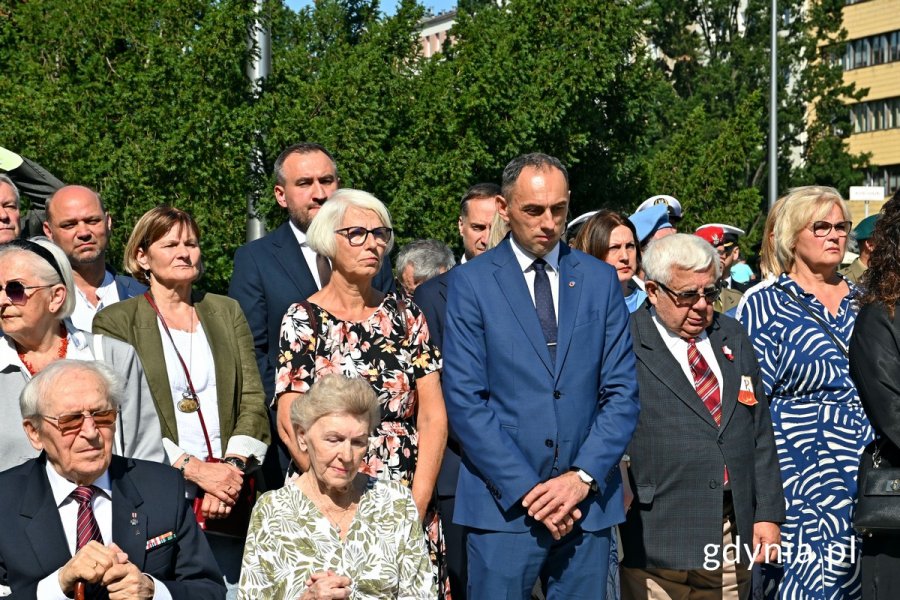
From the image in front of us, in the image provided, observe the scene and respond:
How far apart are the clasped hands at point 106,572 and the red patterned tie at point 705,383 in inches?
110

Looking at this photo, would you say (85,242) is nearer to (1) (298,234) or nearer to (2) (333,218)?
(1) (298,234)

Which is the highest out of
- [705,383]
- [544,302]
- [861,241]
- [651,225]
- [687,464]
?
[651,225]

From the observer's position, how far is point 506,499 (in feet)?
17.0

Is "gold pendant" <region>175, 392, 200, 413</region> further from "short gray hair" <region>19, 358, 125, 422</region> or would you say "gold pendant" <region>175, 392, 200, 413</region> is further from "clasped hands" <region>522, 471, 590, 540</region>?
"clasped hands" <region>522, 471, 590, 540</region>

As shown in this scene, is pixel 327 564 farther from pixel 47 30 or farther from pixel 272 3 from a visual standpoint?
pixel 47 30

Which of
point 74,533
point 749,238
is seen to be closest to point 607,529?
point 74,533

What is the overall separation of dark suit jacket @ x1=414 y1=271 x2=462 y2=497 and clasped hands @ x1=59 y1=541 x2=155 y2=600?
191cm

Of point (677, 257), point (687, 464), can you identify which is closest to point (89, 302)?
point (677, 257)

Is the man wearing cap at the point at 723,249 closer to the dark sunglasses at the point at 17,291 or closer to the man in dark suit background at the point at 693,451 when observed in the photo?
the man in dark suit background at the point at 693,451

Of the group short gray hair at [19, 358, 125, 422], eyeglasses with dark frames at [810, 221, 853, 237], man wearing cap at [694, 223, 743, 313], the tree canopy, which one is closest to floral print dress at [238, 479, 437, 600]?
short gray hair at [19, 358, 125, 422]

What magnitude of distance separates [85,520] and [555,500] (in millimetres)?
1806

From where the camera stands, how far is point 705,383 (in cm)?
600

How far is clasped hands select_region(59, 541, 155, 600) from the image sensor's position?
4.21 m

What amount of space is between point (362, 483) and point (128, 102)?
10.9 metres
